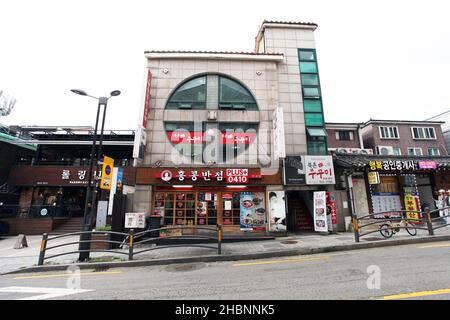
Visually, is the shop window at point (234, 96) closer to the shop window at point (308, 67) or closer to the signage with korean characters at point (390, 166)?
the shop window at point (308, 67)

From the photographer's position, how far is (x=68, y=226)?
18.5 m

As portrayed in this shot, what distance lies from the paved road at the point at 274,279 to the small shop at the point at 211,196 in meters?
5.16

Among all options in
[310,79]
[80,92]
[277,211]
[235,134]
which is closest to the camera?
[80,92]

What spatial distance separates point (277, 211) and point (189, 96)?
10.4 m

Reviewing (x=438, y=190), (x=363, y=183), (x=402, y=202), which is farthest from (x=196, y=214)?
(x=438, y=190)

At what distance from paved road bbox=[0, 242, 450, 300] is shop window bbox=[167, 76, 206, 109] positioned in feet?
35.5

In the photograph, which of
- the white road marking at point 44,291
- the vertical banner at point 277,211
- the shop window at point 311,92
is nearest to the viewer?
the white road marking at point 44,291

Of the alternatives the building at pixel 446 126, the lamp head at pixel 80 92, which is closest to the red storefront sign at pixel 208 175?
the lamp head at pixel 80 92

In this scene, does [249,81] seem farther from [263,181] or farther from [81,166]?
[81,166]

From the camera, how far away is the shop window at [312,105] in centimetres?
1535

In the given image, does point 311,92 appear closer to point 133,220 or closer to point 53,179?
point 133,220

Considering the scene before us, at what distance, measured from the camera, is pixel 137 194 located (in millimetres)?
13031

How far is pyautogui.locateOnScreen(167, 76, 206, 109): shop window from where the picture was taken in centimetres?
1484

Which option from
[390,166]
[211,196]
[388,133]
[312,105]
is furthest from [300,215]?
[388,133]
